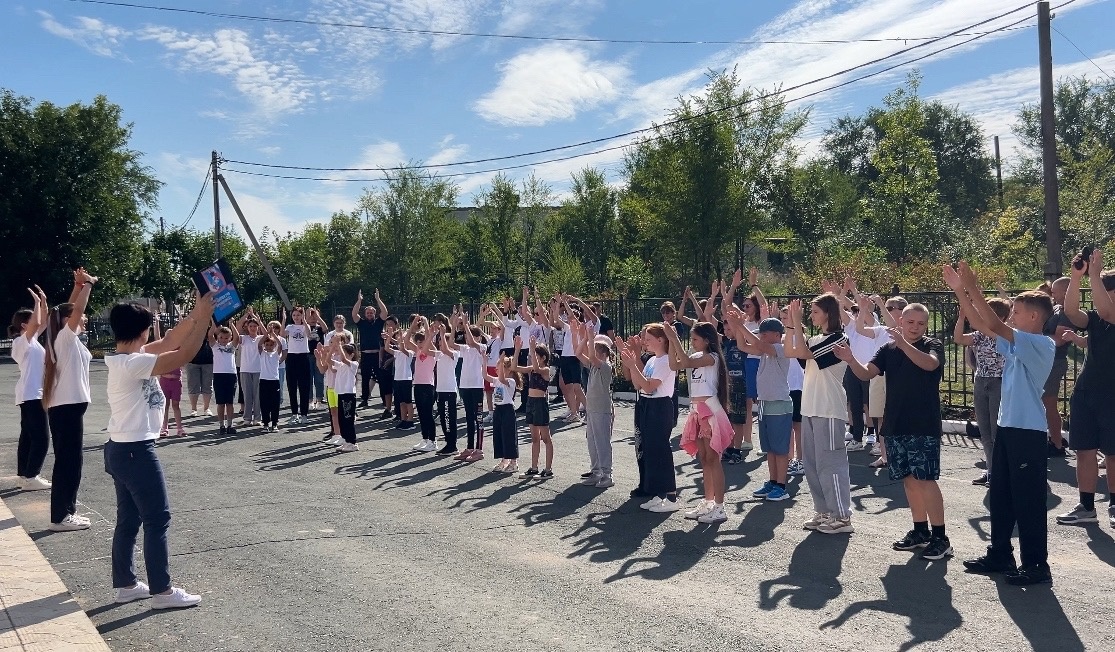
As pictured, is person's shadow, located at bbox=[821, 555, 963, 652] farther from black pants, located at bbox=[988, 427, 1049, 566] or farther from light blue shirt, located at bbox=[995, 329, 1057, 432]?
light blue shirt, located at bbox=[995, 329, 1057, 432]

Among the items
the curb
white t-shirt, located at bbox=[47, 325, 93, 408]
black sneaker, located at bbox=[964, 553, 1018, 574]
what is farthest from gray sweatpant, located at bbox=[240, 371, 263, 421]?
black sneaker, located at bbox=[964, 553, 1018, 574]

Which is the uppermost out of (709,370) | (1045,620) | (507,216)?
(507,216)

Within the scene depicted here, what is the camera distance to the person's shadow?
4984 millimetres

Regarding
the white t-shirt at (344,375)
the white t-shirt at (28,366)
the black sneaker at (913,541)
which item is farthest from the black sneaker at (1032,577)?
the white t-shirt at (344,375)

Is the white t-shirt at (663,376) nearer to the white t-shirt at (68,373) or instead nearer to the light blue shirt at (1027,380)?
the light blue shirt at (1027,380)

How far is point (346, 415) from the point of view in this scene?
40.7 feet

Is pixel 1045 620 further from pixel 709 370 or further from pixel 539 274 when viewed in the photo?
pixel 539 274

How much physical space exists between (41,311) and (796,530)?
7280 mm

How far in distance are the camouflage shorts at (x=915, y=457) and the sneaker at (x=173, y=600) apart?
16.1 ft

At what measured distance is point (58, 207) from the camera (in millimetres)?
42062

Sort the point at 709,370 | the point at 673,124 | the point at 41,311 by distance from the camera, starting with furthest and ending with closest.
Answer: the point at 673,124, the point at 41,311, the point at 709,370

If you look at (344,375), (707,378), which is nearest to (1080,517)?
(707,378)

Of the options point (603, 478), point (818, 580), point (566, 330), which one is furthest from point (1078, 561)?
point (566, 330)

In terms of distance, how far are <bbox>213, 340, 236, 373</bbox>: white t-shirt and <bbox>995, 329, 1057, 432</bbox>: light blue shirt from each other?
1203 cm
